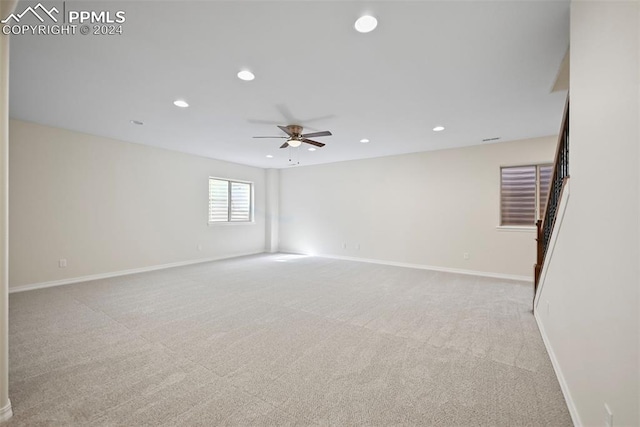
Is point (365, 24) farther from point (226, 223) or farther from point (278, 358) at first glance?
point (226, 223)

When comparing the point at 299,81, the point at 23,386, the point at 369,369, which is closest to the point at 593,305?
the point at 369,369

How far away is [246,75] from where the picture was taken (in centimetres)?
252

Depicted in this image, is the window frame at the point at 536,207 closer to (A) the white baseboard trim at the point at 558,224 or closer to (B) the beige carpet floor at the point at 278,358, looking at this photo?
(B) the beige carpet floor at the point at 278,358

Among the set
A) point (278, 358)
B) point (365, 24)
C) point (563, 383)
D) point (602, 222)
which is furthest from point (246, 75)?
point (563, 383)

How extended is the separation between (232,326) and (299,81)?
8.37 feet

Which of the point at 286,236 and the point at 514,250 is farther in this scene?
the point at 286,236

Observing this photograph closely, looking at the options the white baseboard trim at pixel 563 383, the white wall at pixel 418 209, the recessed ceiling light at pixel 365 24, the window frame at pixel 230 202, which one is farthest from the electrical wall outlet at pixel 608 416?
the window frame at pixel 230 202

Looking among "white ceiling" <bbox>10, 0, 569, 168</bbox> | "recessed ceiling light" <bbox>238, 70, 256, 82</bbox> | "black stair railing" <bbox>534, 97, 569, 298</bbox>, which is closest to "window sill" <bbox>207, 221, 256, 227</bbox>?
"white ceiling" <bbox>10, 0, 569, 168</bbox>

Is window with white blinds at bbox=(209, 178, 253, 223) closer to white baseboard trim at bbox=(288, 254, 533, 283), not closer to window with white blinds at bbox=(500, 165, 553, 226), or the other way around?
white baseboard trim at bbox=(288, 254, 533, 283)

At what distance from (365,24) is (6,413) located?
3.20 m

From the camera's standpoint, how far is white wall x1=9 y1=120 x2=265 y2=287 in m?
3.92

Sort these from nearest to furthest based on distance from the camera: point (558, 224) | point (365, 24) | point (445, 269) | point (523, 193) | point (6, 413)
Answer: point (6, 413) → point (365, 24) → point (558, 224) → point (523, 193) → point (445, 269)

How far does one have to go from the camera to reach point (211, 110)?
11.2ft

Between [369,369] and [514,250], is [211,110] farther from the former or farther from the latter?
[514,250]
